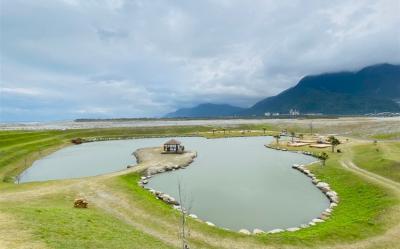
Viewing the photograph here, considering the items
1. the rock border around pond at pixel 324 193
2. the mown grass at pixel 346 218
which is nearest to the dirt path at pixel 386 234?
the mown grass at pixel 346 218

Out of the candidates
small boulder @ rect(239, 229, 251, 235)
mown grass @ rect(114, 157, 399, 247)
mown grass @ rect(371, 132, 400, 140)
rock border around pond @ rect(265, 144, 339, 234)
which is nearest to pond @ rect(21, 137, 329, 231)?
rock border around pond @ rect(265, 144, 339, 234)

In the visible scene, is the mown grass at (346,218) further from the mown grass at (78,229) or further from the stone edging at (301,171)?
the mown grass at (78,229)

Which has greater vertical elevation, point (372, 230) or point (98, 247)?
point (98, 247)

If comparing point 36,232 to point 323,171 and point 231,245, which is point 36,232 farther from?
point 323,171

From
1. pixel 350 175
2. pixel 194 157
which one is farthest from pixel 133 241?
pixel 194 157

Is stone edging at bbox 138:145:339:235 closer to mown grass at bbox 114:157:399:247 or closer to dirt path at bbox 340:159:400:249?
mown grass at bbox 114:157:399:247

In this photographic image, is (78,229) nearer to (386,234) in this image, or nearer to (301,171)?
(386,234)
